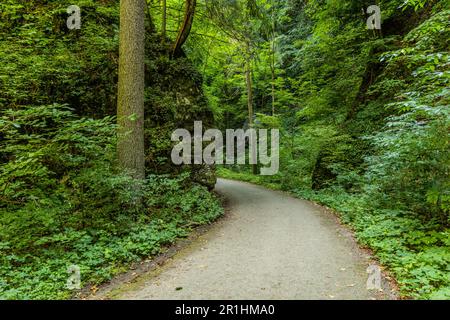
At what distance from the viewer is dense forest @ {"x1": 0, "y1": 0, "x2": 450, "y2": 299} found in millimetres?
4723

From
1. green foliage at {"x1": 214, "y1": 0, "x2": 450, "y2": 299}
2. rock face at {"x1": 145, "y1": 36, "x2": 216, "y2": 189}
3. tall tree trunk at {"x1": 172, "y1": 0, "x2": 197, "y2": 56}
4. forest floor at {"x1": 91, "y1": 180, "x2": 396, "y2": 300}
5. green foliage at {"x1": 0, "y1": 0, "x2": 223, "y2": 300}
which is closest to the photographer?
forest floor at {"x1": 91, "y1": 180, "x2": 396, "y2": 300}

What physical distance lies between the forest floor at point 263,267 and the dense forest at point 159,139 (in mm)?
475

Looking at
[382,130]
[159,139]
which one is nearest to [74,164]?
[159,139]

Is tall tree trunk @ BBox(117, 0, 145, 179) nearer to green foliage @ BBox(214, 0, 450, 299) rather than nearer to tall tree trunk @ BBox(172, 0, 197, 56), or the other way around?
tall tree trunk @ BBox(172, 0, 197, 56)

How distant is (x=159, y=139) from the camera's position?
8836 mm

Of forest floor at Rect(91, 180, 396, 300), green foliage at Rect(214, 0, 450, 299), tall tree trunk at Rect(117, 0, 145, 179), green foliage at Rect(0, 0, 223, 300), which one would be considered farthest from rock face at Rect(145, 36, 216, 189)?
green foliage at Rect(214, 0, 450, 299)

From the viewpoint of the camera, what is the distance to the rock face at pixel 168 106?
350 inches

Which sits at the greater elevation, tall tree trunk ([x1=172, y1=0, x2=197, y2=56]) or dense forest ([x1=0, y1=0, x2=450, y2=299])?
tall tree trunk ([x1=172, y1=0, x2=197, y2=56])

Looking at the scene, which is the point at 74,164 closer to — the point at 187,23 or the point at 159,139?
the point at 159,139

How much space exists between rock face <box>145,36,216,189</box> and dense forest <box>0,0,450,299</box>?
0.17ft

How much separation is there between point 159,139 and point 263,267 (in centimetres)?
552
